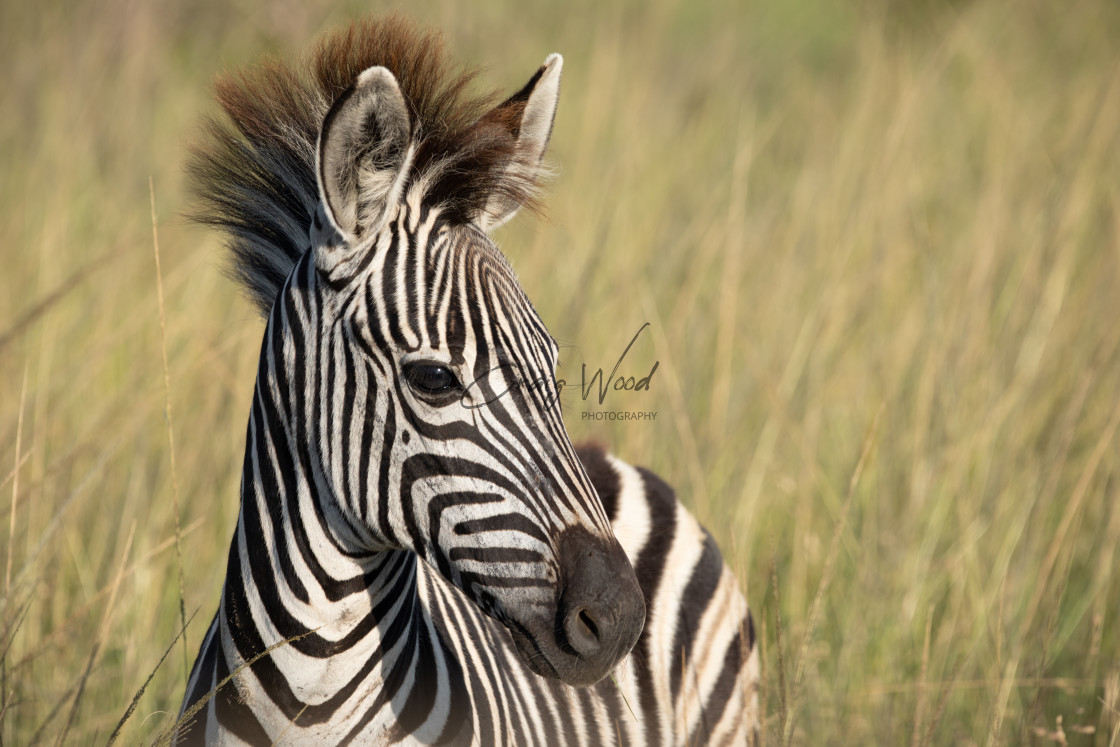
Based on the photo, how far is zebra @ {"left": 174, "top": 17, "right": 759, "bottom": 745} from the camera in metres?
1.71

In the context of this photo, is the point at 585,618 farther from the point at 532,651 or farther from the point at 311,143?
the point at 311,143

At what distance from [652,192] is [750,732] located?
406cm

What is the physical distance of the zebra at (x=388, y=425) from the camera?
1712 mm

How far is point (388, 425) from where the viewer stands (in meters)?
1.77

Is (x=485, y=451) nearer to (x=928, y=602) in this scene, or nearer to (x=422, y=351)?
(x=422, y=351)

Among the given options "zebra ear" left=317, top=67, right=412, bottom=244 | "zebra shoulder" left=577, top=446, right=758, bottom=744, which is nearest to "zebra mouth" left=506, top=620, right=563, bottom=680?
"zebra ear" left=317, top=67, right=412, bottom=244

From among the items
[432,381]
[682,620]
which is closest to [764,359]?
[682,620]

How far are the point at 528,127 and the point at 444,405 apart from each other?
0.84 metres

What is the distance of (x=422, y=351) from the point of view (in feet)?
5.71

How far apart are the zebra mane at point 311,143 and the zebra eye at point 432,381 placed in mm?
380

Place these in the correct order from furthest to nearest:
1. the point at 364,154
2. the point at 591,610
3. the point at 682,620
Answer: the point at 682,620 → the point at 364,154 → the point at 591,610

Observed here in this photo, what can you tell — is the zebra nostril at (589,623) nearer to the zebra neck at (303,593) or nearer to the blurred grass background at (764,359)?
the zebra neck at (303,593)

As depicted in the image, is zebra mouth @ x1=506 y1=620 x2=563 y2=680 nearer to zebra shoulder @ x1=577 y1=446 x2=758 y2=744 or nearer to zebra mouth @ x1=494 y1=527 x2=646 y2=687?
zebra mouth @ x1=494 y1=527 x2=646 y2=687

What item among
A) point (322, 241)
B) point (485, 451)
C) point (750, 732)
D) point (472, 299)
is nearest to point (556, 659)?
point (485, 451)
